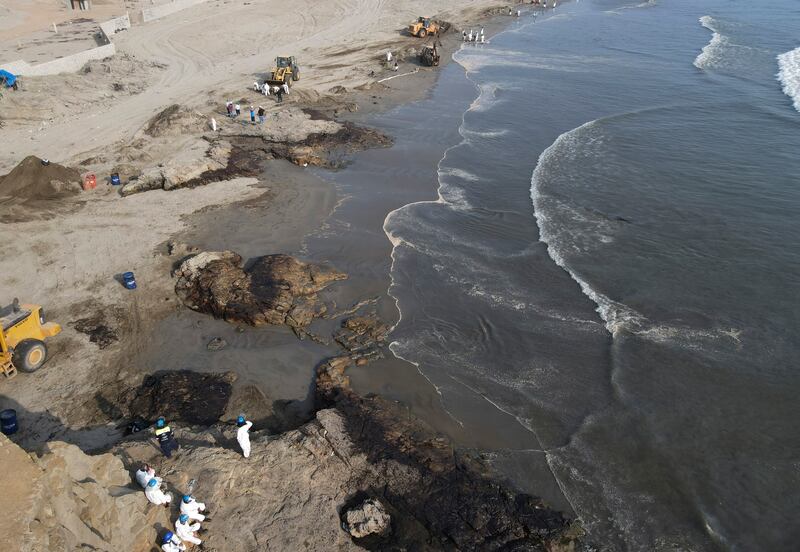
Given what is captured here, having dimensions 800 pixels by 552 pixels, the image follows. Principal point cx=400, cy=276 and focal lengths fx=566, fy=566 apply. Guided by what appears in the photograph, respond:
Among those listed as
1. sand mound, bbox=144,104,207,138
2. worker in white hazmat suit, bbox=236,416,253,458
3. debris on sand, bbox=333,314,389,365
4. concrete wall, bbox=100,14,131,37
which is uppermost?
concrete wall, bbox=100,14,131,37

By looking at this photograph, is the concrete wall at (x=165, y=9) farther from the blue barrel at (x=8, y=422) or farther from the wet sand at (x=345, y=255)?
the blue barrel at (x=8, y=422)

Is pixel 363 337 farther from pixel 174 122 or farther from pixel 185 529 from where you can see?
pixel 174 122

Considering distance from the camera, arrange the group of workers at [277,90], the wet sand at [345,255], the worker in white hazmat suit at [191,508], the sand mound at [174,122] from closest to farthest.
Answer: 1. the worker in white hazmat suit at [191,508]
2. the wet sand at [345,255]
3. the sand mound at [174,122]
4. the group of workers at [277,90]

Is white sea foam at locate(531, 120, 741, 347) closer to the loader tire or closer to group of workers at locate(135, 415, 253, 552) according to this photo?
group of workers at locate(135, 415, 253, 552)

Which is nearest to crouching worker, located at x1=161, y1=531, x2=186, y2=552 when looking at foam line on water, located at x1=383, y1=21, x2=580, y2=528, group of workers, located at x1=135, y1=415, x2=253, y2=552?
group of workers, located at x1=135, y1=415, x2=253, y2=552

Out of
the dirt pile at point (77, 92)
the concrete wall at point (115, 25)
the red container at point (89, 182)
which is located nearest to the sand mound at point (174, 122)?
the dirt pile at point (77, 92)

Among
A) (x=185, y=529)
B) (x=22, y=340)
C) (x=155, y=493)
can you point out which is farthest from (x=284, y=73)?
(x=185, y=529)

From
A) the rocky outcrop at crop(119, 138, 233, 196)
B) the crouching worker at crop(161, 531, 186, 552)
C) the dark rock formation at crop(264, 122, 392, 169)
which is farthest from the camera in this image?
the dark rock formation at crop(264, 122, 392, 169)
